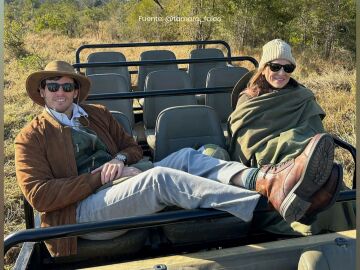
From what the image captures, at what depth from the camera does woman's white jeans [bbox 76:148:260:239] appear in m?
1.63

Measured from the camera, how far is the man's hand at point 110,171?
1887 mm

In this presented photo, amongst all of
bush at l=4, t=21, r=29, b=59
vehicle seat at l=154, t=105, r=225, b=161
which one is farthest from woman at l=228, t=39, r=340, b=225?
bush at l=4, t=21, r=29, b=59

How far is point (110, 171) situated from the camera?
191 cm

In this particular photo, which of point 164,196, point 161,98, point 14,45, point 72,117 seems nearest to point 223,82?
point 161,98

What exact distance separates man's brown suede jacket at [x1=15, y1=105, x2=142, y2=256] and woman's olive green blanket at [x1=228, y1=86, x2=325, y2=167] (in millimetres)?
788

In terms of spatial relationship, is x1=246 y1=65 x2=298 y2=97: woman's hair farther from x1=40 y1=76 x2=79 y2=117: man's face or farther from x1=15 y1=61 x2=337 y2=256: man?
x1=40 y1=76 x2=79 y2=117: man's face

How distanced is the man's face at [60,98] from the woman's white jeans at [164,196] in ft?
1.52

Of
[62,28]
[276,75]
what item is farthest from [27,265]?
[62,28]

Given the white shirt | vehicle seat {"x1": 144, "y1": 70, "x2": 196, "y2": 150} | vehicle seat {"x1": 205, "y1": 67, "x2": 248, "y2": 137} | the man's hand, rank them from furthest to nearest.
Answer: vehicle seat {"x1": 205, "y1": 67, "x2": 248, "y2": 137} < vehicle seat {"x1": 144, "y1": 70, "x2": 196, "y2": 150} < the white shirt < the man's hand

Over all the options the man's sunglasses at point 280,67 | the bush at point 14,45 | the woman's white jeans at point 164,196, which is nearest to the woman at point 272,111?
the man's sunglasses at point 280,67

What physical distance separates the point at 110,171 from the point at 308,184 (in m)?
0.76

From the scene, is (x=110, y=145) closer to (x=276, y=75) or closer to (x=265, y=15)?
(x=276, y=75)

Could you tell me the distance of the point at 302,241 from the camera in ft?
5.47

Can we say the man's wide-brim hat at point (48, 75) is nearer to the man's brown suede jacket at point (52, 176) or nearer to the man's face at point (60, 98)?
the man's face at point (60, 98)
